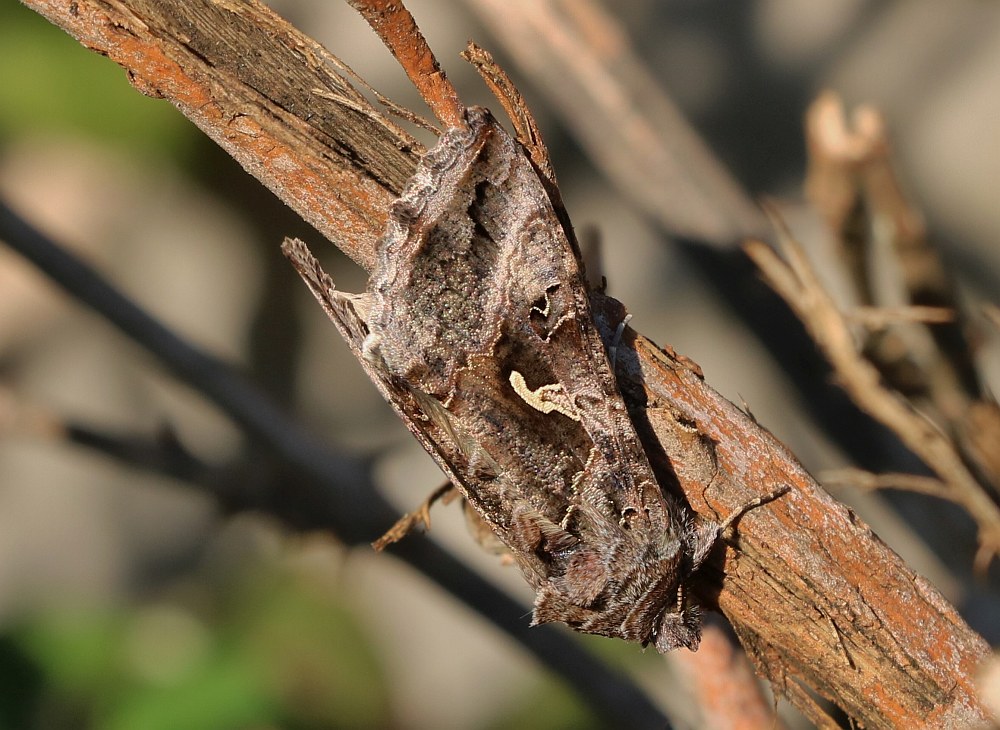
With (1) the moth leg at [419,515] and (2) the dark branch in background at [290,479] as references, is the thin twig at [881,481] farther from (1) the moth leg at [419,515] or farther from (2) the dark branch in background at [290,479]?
(1) the moth leg at [419,515]

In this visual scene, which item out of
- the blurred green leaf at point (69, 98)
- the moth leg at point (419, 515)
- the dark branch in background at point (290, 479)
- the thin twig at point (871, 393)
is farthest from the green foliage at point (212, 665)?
the thin twig at point (871, 393)

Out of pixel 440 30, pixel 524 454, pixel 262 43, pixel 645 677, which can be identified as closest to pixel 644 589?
pixel 524 454

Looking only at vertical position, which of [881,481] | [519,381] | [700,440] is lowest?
[519,381]

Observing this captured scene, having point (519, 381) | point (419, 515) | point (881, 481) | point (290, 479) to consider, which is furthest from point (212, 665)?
point (881, 481)

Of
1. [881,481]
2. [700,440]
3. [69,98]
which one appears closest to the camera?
[700,440]

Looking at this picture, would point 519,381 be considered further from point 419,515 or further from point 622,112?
point 622,112

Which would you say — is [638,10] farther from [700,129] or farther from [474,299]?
[474,299]

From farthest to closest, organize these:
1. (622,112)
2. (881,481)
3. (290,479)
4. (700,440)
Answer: (622,112), (290,479), (881,481), (700,440)
